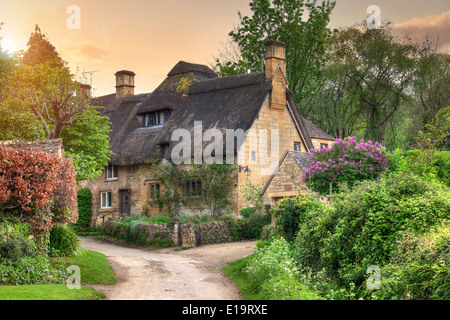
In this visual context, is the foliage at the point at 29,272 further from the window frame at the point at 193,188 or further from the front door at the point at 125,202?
the front door at the point at 125,202

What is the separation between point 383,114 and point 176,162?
17903mm

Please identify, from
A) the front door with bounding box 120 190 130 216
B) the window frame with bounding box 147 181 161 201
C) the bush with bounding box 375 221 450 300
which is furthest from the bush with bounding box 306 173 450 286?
the front door with bounding box 120 190 130 216

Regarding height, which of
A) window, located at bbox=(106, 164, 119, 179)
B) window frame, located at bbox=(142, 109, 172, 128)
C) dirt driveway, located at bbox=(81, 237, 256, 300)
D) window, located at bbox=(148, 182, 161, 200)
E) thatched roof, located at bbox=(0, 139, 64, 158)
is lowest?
dirt driveway, located at bbox=(81, 237, 256, 300)

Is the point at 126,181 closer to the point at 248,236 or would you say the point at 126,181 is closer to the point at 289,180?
the point at 248,236

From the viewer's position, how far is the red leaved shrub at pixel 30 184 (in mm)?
16219

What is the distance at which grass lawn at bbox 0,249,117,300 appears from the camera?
1235 centimetres

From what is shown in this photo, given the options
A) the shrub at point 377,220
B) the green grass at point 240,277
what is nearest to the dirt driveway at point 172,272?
the green grass at point 240,277

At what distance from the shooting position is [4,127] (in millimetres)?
26672

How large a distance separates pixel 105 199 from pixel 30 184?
23.5 m

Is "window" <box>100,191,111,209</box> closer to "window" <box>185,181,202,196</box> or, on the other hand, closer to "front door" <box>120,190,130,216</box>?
"front door" <box>120,190,130,216</box>

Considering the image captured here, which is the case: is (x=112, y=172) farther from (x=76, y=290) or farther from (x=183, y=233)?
(x=76, y=290)

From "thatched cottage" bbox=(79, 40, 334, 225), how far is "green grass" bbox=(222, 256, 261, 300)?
38.9ft

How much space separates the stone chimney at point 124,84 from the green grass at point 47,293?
1321 inches
